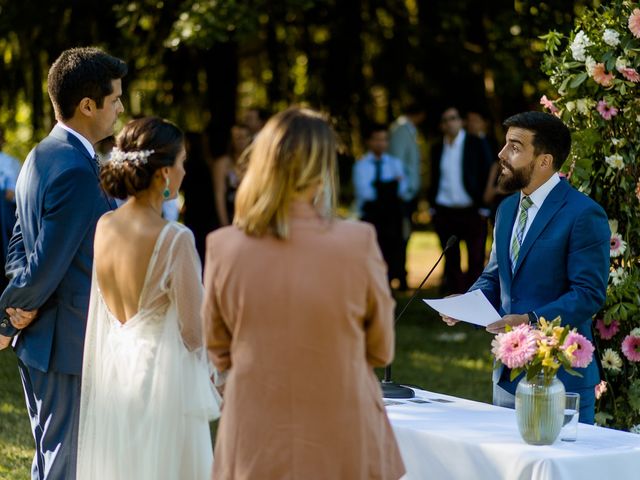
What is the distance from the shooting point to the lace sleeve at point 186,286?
12.1 ft

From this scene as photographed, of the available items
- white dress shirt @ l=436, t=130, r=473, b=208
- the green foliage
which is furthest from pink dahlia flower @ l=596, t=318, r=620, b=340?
white dress shirt @ l=436, t=130, r=473, b=208

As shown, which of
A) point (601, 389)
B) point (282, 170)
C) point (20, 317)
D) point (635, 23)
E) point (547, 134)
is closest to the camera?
point (282, 170)

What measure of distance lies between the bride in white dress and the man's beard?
1.53m

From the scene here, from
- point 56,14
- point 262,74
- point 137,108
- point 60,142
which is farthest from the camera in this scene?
point 262,74

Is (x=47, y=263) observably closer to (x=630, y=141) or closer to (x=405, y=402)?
(x=405, y=402)

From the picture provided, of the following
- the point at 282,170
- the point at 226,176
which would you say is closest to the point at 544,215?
the point at 282,170

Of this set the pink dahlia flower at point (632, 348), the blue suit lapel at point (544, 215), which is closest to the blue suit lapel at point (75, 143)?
the blue suit lapel at point (544, 215)

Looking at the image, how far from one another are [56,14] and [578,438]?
897 cm

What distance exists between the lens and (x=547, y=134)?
4.72 metres

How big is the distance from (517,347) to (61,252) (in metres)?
1.67

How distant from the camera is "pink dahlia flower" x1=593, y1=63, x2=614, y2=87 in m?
5.41

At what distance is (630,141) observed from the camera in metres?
5.52

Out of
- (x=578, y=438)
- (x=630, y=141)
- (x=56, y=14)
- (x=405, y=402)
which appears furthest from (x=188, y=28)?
(x=578, y=438)

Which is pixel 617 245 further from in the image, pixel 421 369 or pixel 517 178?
pixel 421 369
